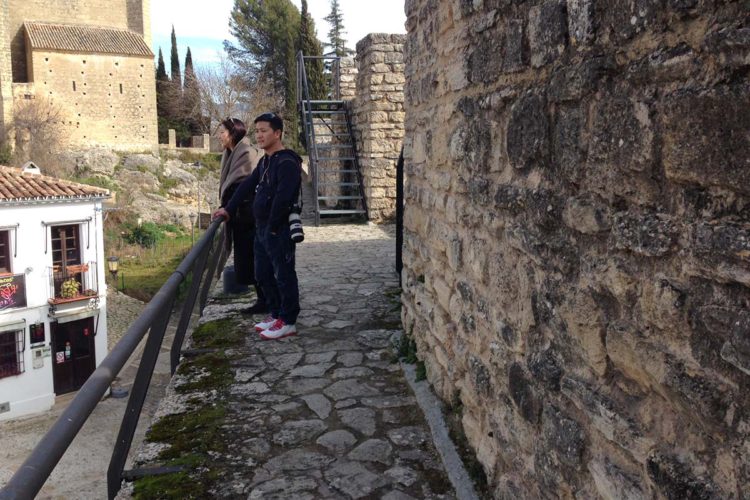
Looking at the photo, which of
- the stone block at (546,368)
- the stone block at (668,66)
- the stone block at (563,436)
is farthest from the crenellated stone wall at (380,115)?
the stone block at (668,66)

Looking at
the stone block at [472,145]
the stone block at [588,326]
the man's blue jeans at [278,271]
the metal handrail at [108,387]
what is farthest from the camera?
the man's blue jeans at [278,271]

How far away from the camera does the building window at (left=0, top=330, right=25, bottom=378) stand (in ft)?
50.1

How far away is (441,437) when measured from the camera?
9.70 ft

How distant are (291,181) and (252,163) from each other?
0.98 meters

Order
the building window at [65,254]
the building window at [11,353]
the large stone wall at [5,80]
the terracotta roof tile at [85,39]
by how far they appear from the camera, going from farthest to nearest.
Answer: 1. the terracotta roof tile at [85,39]
2. the large stone wall at [5,80]
3. the building window at [65,254]
4. the building window at [11,353]

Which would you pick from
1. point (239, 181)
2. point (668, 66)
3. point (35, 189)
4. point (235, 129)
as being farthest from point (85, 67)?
point (668, 66)

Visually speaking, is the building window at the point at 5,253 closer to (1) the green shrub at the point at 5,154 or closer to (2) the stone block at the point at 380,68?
(2) the stone block at the point at 380,68

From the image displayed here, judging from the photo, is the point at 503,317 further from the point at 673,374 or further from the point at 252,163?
the point at 252,163

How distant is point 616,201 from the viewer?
4.88 ft

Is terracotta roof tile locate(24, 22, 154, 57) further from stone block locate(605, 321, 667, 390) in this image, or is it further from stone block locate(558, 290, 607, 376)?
stone block locate(605, 321, 667, 390)

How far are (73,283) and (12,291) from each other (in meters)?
1.58

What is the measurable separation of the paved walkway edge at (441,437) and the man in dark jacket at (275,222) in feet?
3.46

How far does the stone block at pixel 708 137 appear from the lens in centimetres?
109

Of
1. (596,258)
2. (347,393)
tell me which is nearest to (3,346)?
(347,393)
